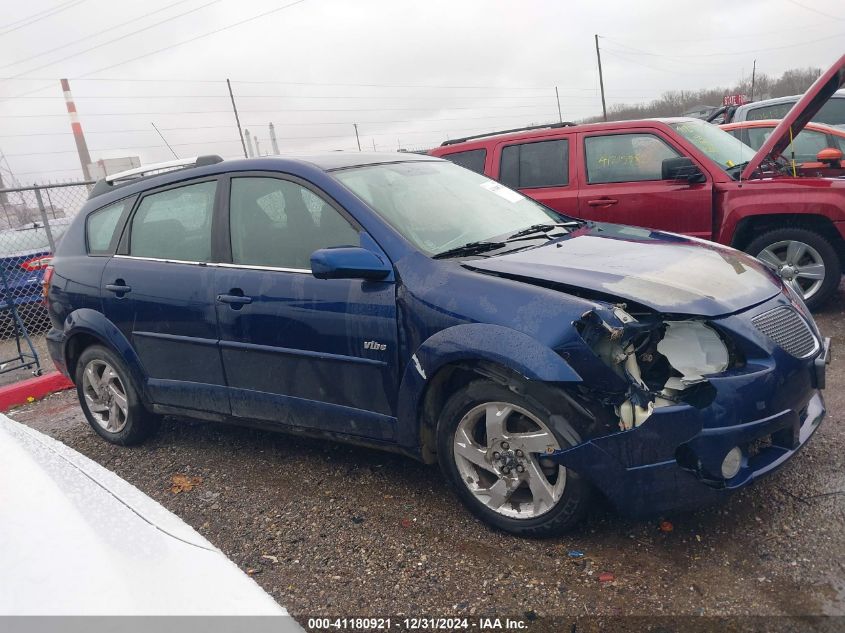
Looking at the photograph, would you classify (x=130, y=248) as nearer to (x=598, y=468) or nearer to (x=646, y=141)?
(x=598, y=468)


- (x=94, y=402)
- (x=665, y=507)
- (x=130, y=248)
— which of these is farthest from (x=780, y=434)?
(x=94, y=402)

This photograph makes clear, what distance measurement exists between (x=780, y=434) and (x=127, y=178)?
13.6ft

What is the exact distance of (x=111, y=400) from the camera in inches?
177

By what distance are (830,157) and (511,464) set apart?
4.73m

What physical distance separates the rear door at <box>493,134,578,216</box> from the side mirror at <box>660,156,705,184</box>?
0.84 m

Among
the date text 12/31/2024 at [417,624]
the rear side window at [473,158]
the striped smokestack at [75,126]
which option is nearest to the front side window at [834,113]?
the rear side window at [473,158]

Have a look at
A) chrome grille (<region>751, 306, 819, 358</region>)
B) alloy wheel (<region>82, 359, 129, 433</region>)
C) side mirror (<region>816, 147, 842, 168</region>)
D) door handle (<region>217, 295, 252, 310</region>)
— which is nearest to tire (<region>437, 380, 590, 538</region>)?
chrome grille (<region>751, 306, 819, 358</region>)

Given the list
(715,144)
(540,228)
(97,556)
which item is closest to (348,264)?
(540,228)

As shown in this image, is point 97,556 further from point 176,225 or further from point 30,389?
point 30,389

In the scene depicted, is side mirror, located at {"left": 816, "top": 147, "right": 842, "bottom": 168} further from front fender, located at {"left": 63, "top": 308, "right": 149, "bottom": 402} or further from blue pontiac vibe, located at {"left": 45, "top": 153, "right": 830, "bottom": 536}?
front fender, located at {"left": 63, "top": 308, "right": 149, "bottom": 402}

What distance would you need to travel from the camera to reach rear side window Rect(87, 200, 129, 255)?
172 inches

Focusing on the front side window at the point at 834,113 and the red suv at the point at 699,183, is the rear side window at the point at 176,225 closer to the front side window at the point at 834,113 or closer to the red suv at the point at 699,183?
the red suv at the point at 699,183

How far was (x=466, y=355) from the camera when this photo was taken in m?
2.81

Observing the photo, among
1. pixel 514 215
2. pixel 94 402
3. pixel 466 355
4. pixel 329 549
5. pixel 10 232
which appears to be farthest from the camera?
pixel 10 232
